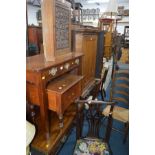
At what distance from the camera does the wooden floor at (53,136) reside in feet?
5.23

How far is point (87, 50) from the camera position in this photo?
2648 mm

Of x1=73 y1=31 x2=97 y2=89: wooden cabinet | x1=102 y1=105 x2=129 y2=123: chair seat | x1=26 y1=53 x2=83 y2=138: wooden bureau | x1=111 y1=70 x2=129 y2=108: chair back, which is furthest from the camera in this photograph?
x1=73 y1=31 x2=97 y2=89: wooden cabinet

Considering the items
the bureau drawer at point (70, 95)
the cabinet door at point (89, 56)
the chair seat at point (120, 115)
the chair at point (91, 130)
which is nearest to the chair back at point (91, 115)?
the chair at point (91, 130)

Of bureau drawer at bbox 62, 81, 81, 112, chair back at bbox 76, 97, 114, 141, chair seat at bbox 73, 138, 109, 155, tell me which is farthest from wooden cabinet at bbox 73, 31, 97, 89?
chair seat at bbox 73, 138, 109, 155

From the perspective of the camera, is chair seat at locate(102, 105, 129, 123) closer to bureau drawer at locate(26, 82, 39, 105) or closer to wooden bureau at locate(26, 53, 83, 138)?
wooden bureau at locate(26, 53, 83, 138)

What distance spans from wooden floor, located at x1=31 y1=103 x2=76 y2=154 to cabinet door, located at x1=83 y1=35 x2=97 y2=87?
0.92m

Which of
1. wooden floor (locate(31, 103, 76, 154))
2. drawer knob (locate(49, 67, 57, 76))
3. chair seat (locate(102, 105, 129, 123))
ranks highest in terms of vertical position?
Result: drawer knob (locate(49, 67, 57, 76))

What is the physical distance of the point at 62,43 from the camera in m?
1.83

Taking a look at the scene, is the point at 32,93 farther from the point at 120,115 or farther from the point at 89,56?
the point at 89,56

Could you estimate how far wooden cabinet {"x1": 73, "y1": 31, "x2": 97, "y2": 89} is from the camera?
2.41m

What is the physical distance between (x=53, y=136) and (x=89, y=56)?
1.56 m
